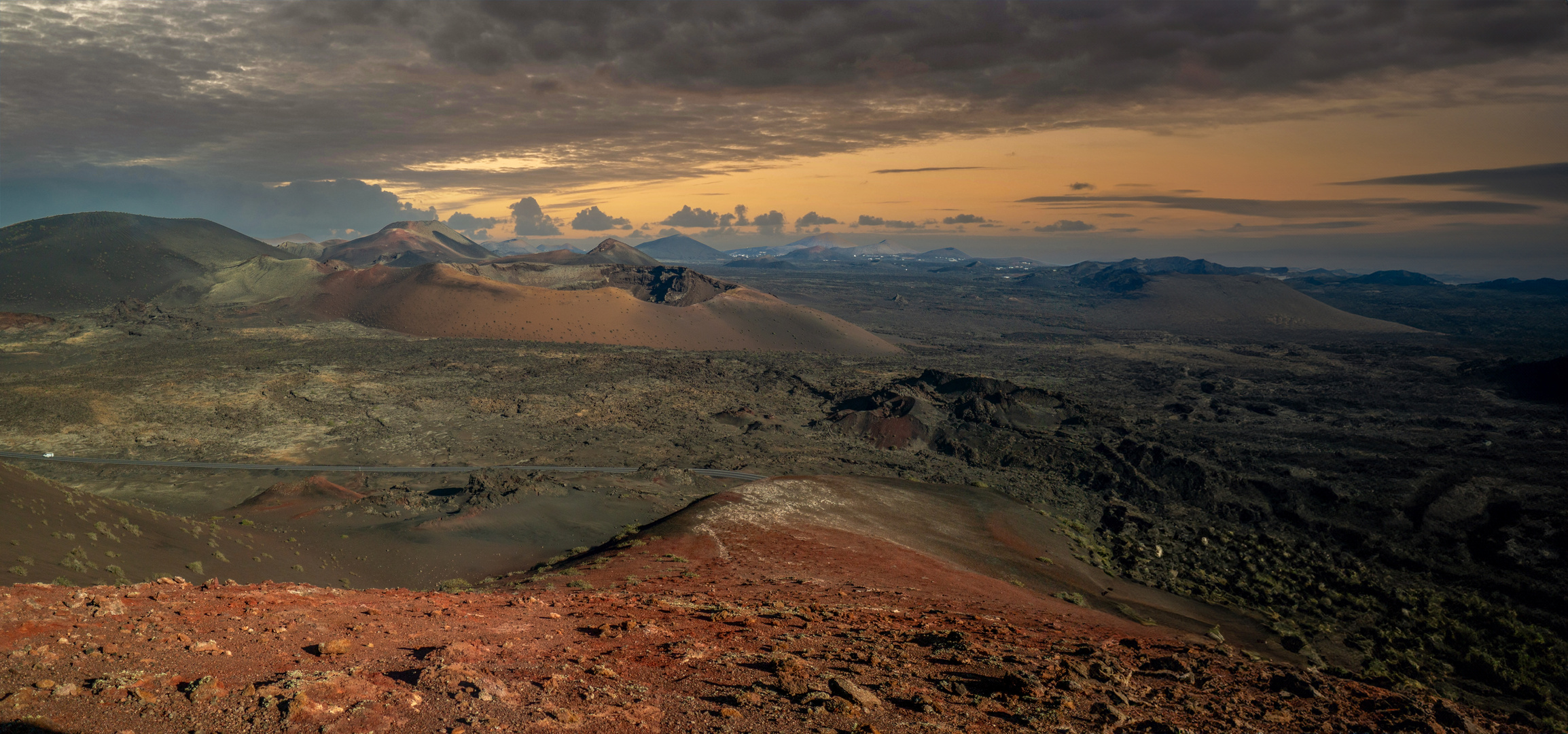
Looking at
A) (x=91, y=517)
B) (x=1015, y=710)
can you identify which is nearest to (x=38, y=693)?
(x=1015, y=710)

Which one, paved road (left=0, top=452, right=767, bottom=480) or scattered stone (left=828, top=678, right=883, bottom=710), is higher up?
scattered stone (left=828, top=678, right=883, bottom=710)

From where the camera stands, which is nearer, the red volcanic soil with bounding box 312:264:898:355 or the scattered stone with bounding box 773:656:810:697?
the scattered stone with bounding box 773:656:810:697

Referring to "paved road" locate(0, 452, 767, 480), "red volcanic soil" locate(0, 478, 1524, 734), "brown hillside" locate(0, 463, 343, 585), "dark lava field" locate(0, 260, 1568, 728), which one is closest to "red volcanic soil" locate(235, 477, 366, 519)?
"dark lava field" locate(0, 260, 1568, 728)

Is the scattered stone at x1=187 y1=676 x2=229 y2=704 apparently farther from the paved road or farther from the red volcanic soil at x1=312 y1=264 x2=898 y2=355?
the red volcanic soil at x1=312 y1=264 x2=898 y2=355

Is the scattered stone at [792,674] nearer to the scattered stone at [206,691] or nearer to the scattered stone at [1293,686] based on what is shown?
the scattered stone at [206,691]

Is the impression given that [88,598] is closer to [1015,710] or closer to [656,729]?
[656,729]

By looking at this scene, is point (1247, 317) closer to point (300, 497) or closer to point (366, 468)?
point (366, 468)

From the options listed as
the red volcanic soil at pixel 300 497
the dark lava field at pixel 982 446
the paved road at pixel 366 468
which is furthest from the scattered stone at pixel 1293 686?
the red volcanic soil at pixel 300 497
